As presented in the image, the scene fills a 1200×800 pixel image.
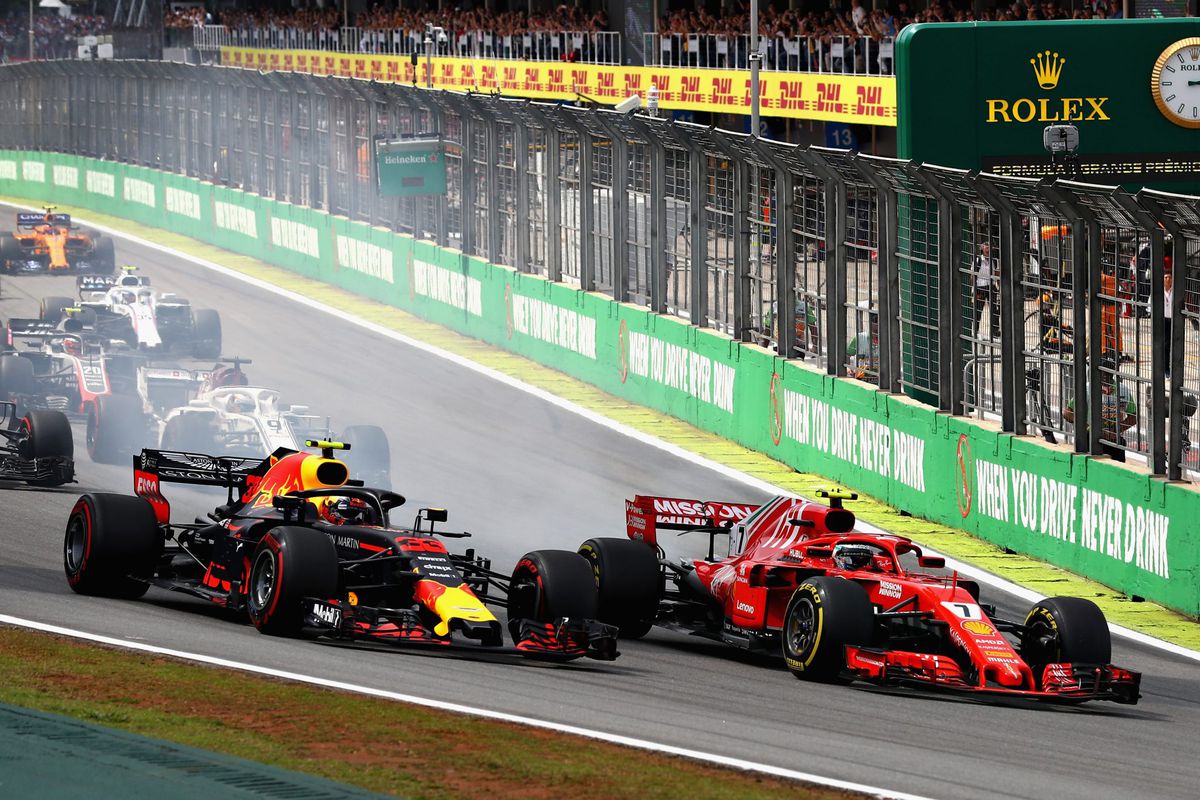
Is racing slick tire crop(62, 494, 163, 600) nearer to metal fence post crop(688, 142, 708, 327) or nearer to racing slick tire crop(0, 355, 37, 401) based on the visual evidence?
racing slick tire crop(0, 355, 37, 401)

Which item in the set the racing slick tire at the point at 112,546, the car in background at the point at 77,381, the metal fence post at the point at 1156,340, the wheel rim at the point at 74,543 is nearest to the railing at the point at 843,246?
the metal fence post at the point at 1156,340

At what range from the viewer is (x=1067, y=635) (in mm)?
12984

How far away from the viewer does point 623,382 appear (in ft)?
91.1

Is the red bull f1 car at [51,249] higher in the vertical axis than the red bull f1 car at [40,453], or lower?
higher

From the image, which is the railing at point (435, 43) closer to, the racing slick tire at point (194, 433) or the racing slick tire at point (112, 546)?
the racing slick tire at point (194, 433)

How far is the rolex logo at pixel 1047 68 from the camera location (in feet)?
78.5

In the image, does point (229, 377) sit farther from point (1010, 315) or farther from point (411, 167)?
point (411, 167)

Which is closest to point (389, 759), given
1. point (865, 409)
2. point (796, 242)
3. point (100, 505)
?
point (100, 505)

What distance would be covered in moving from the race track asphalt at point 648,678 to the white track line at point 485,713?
127 mm

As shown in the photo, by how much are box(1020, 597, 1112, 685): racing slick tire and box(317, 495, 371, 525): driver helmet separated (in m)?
4.49

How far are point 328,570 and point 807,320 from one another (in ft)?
36.7

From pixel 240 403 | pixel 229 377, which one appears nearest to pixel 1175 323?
pixel 240 403

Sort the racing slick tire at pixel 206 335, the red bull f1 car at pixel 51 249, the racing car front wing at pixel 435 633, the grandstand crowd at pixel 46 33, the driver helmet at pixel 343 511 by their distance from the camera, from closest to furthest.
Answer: the racing car front wing at pixel 435 633 < the driver helmet at pixel 343 511 < the racing slick tire at pixel 206 335 < the red bull f1 car at pixel 51 249 < the grandstand crowd at pixel 46 33

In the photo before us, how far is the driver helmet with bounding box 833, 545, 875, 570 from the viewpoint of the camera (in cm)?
1389
